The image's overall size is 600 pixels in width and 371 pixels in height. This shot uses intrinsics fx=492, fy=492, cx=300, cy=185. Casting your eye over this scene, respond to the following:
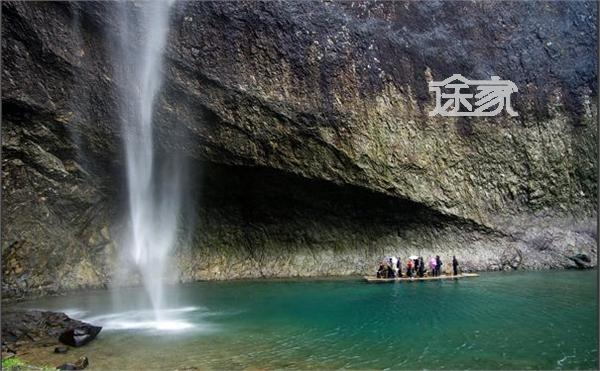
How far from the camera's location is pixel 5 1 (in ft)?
65.7

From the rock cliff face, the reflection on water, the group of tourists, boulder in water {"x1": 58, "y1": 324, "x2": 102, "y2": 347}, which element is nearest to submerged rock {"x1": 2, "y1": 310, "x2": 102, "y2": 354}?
boulder in water {"x1": 58, "y1": 324, "x2": 102, "y2": 347}

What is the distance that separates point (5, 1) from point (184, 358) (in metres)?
17.3

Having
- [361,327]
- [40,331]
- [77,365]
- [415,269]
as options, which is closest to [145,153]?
[40,331]

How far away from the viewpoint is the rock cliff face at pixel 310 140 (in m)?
21.7

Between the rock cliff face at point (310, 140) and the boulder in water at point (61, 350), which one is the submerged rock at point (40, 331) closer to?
the boulder in water at point (61, 350)

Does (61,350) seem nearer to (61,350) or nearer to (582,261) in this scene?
(61,350)

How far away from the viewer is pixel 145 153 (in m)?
23.8

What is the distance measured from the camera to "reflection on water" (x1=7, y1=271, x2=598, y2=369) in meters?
10.6

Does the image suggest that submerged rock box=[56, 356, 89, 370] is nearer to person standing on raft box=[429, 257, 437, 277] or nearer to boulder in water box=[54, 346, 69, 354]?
boulder in water box=[54, 346, 69, 354]

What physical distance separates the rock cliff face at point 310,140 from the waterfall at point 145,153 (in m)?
0.52

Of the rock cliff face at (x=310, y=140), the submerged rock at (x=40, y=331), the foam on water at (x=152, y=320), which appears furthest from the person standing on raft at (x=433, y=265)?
the submerged rock at (x=40, y=331)

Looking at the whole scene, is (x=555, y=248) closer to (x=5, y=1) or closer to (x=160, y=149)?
(x=160, y=149)

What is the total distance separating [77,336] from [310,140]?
14417 mm

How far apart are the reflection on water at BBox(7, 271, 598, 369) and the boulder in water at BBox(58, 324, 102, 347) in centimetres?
24
